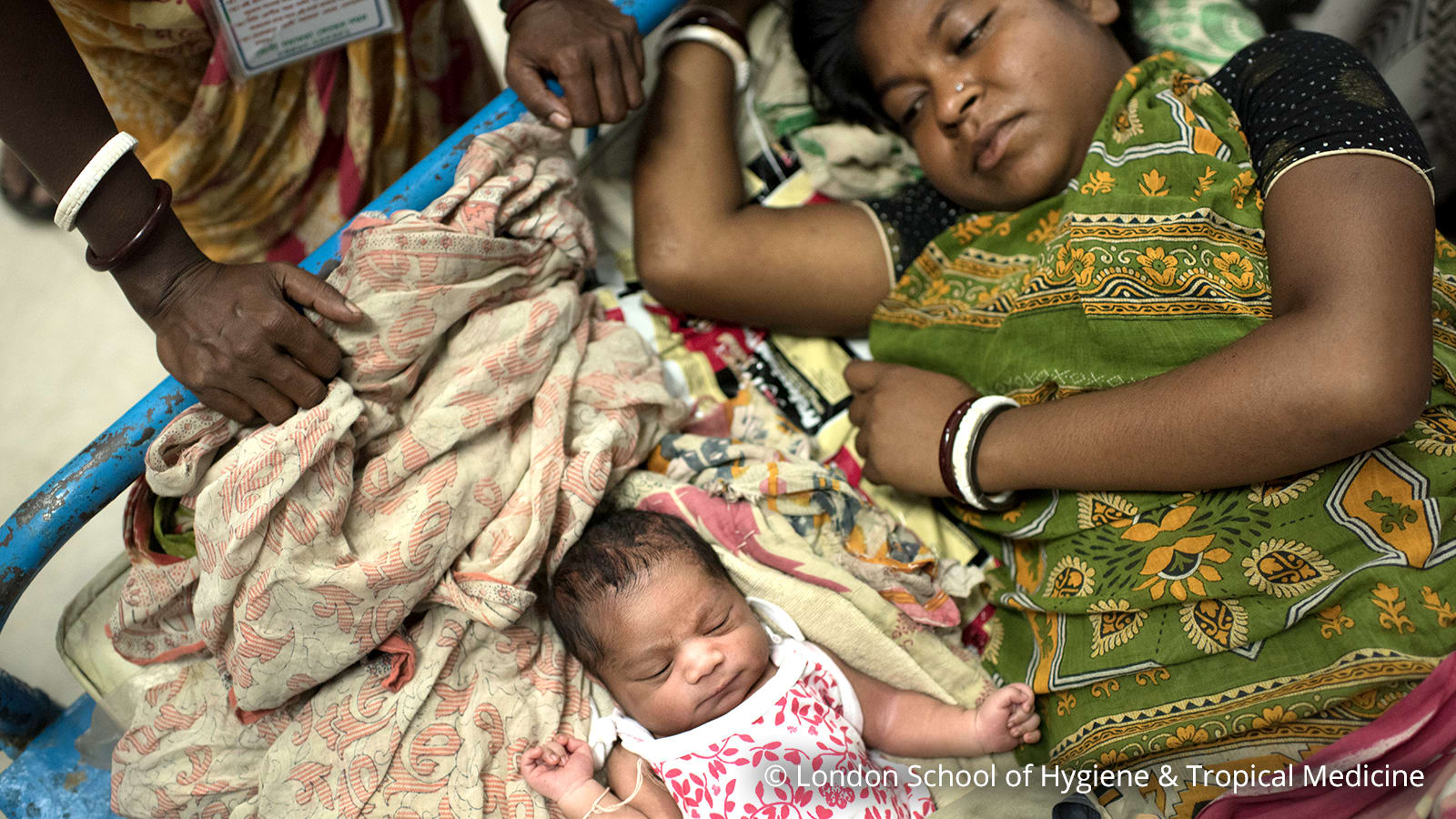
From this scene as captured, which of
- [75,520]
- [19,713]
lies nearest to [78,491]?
[75,520]

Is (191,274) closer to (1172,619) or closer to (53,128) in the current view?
(53,128)

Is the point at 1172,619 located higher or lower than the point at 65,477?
lower

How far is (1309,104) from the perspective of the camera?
4.25ft

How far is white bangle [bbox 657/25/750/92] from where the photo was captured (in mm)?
A: 1810

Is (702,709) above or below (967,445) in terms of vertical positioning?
below

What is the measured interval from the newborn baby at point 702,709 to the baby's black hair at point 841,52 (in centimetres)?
94

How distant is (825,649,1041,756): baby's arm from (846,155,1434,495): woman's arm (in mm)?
356

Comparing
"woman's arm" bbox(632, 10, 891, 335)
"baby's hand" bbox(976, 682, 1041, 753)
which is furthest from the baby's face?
"woman's arm" bbox(632, 10, 891, 335)

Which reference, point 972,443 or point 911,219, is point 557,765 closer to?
point 972,443

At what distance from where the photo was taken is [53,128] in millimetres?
1118

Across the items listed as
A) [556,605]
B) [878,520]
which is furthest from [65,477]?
[878,520]

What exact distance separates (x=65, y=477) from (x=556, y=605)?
0.67 m

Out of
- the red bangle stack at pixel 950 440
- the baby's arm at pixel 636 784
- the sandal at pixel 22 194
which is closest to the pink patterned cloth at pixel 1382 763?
the red bangle stack at pixel 950 440

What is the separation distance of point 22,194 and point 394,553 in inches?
97.5
